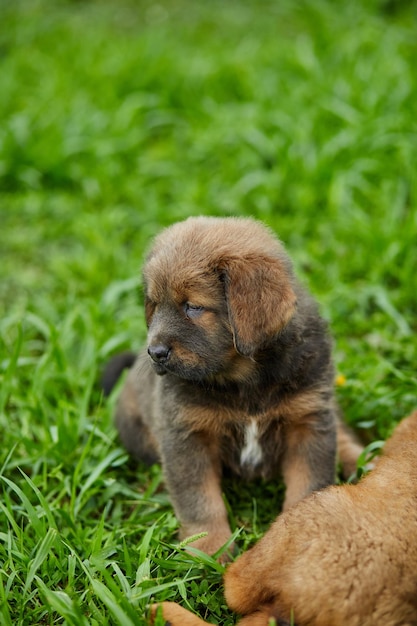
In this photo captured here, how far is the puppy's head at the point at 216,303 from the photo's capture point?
11.8 ft

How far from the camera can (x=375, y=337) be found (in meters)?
5.42

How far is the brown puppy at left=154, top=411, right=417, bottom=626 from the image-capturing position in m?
2.85

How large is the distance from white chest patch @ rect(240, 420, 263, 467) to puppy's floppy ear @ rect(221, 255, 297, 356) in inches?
22.9

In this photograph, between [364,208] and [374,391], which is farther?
[364,208]

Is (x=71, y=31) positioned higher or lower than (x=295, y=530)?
higher

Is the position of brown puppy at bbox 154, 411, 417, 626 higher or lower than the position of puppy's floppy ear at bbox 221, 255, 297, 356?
lower

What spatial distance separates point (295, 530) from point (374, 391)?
1.91m

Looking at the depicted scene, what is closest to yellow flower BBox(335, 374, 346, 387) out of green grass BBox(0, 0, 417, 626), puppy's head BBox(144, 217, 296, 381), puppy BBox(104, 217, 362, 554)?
green grass BBox(0, 0, 417, 626)

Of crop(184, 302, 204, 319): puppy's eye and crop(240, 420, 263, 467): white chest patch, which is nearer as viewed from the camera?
crop(184, 302, 204, 319): puppy's eye

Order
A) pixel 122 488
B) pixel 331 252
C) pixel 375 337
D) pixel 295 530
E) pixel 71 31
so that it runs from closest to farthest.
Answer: pixel 295 530 → pixel 122 488 → pixel 375 337 → pixel 331 252 → pixel 71 31

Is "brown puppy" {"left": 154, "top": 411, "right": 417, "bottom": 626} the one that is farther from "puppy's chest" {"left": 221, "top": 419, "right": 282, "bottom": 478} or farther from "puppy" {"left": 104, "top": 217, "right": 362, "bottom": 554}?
"puppy's chest" {"left": 221, "top": 419, "right": 282, "bottom": 478}

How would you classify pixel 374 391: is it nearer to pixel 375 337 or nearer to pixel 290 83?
pixel 375 337

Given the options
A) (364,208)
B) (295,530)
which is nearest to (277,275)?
(295,530)

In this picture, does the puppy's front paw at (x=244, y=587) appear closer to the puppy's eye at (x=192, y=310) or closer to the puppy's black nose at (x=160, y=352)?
the puppy's black nose at (x=160, y=352)
